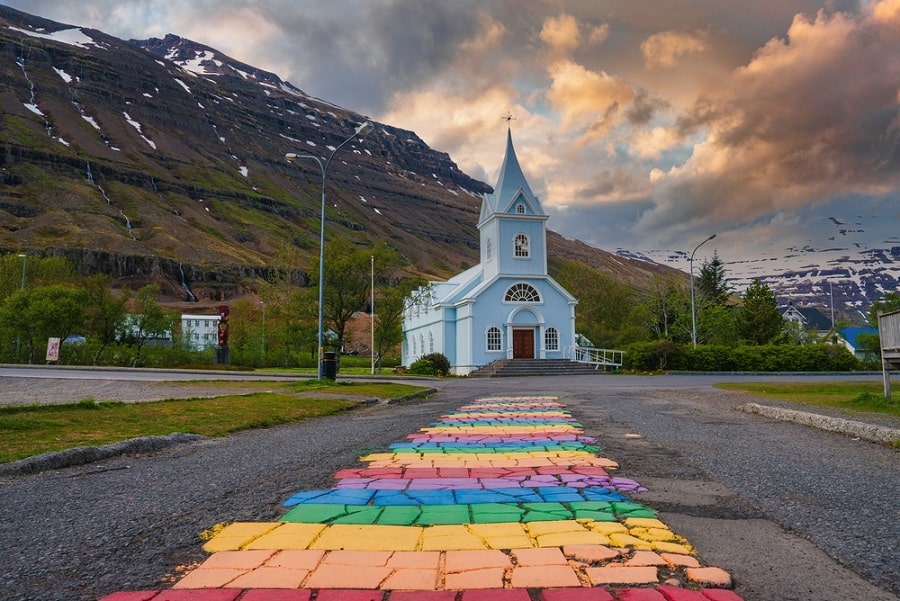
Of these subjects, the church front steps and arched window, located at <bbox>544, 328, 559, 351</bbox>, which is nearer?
the church front steps

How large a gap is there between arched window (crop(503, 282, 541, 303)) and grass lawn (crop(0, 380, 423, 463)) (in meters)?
24.6

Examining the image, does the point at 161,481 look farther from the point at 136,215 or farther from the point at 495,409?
the point at 136,215

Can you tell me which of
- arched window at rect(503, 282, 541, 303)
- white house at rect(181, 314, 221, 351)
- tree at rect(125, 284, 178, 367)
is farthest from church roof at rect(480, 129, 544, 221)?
white house at rect(181, 314, 221, 351)

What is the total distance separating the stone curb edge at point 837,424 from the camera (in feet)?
22.9

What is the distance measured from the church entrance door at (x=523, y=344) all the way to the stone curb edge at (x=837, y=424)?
27071 millimetres

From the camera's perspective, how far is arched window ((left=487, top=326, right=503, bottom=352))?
1468 inches

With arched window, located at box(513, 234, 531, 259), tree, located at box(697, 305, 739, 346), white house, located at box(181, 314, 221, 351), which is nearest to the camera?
arched window, located at box(513, 234, 531, 259)

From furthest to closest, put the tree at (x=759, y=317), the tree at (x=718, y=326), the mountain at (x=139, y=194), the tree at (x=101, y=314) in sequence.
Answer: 1. the mountain at (x=139, y=194)
2. the tree at (x=718, y=326)
3. the tree at (x=759, y=317)
4. the tree at (x=101, y=314)

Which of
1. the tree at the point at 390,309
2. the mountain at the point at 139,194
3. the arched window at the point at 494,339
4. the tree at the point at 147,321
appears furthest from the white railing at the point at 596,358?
the tree at the point at 147,321

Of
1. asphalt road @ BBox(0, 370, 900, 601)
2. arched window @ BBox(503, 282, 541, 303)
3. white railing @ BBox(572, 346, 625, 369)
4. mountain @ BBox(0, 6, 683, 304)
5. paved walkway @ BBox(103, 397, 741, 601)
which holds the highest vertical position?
mountain @ BBox(0, 6, 683, 304)

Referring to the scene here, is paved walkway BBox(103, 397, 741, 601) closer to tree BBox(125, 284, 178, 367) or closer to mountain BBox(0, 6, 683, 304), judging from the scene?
tree BBox(125, 284, 178, 367)

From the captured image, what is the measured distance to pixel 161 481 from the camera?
5129 mm

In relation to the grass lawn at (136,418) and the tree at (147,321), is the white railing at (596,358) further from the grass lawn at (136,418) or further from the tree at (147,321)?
the tree at (147,321)

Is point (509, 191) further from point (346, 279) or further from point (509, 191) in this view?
point (346, 279)
